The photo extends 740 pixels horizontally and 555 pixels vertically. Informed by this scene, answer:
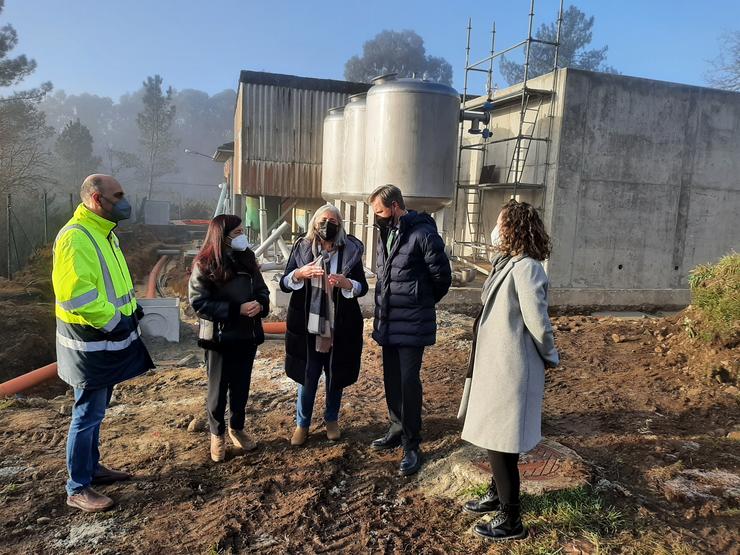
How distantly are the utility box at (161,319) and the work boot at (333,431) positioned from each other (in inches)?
196

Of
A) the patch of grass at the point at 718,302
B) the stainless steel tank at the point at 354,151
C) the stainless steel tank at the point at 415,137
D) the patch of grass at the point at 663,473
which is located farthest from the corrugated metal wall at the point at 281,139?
the patch of grass at the point at 663,473

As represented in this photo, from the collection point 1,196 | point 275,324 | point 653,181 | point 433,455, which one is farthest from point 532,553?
point 1,196

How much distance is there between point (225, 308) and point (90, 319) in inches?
33.6

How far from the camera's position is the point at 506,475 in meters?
2.87

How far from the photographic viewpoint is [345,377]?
418cm

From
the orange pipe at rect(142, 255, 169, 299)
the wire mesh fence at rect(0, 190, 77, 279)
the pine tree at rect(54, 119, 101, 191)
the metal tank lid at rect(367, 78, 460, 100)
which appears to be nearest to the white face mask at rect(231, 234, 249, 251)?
the metal tank lid at rect(367, 78, 460, 100)

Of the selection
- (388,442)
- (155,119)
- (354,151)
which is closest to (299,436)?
(388,442)

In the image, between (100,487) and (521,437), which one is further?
(100,487)

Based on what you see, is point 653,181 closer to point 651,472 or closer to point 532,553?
point 651,472

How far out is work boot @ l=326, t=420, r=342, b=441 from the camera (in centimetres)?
432

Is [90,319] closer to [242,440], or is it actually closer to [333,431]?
[242,440]

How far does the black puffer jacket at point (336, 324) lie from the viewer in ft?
13.5

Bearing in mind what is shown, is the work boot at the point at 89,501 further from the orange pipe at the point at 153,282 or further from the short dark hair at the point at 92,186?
the orange pipe at the point at 153,282

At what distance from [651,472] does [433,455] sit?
4.77 ft
